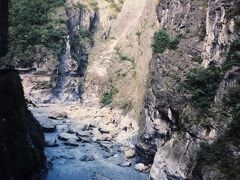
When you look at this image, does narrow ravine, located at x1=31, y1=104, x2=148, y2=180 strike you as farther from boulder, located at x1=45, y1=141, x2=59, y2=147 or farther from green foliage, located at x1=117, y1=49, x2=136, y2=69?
green foliage, located at x1=117, y1=49, x2=136, y2=69

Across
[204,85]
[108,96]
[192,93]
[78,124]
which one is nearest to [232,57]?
[204,85]

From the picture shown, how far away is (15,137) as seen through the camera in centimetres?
3359

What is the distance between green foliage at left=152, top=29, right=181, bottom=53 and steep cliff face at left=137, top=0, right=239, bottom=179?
0.42ft

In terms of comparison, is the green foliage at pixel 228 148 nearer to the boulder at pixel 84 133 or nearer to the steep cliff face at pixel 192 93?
the steep cliff face at pixel 192 93

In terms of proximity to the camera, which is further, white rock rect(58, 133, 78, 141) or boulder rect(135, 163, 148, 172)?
white rock rect(58, 133, 78, 141)

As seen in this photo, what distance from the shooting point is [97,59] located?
7588 centimetres

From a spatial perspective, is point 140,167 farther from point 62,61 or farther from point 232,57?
point 62,61

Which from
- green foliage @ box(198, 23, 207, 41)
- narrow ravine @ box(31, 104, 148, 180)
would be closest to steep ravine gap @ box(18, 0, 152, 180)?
narrow ravine @ box(31, 104, 148, 180)

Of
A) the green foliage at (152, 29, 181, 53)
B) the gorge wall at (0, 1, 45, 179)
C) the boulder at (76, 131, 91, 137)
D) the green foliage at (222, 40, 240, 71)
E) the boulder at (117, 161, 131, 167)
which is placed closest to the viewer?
the gorge wall at (0, 1, 45, 179)

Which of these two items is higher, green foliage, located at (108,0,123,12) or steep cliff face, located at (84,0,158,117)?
green foliage, located at (108,0,123,12)

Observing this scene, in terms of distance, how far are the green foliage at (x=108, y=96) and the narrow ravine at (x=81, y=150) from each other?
16.2ft

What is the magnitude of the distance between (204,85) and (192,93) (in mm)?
1235

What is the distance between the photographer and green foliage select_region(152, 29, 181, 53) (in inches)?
1852

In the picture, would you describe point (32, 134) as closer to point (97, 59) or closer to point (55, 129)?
point (55, 129)
